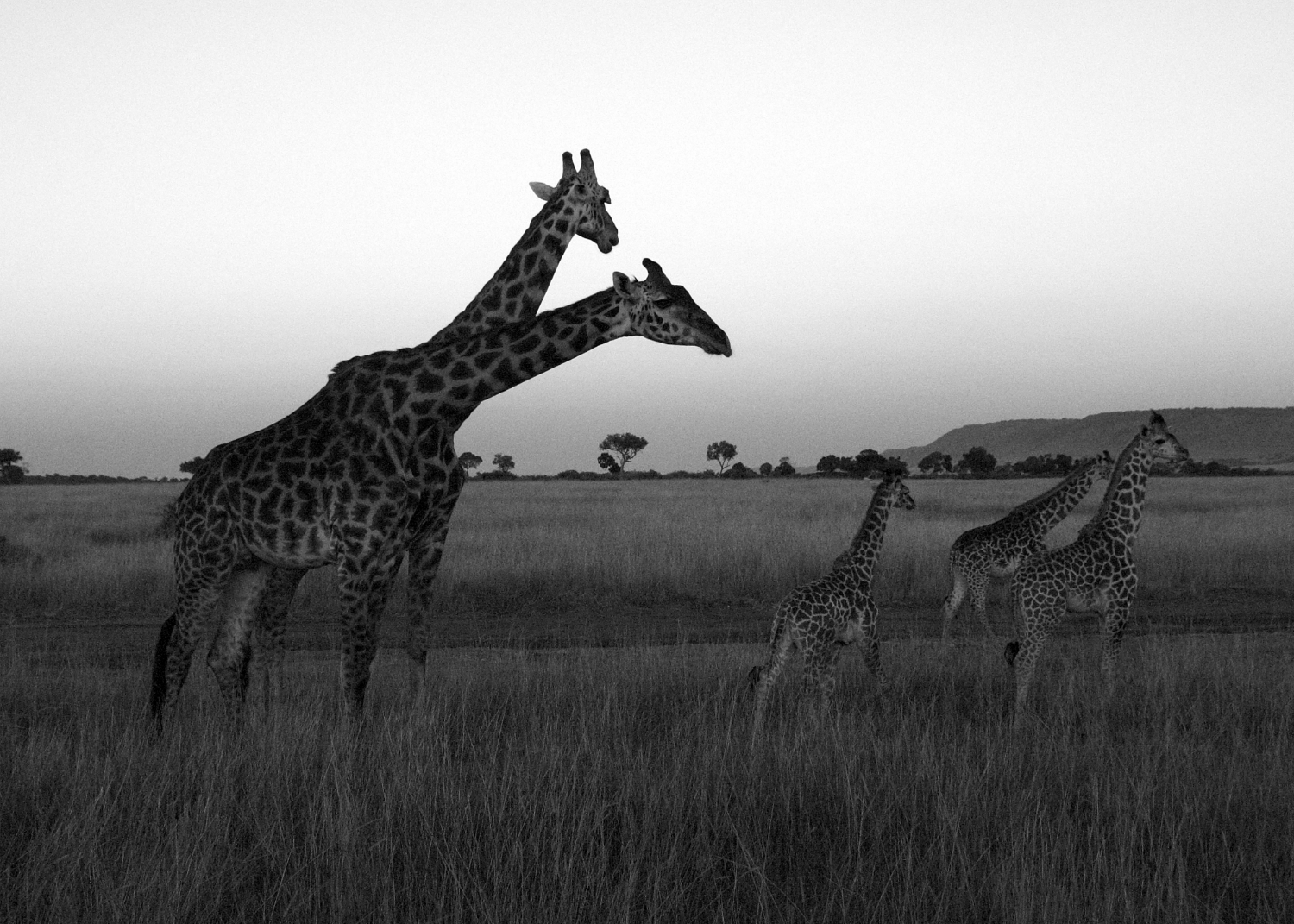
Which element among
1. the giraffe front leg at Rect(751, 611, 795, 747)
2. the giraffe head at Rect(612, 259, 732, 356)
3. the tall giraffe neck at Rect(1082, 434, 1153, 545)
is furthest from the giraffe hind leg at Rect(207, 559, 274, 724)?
the tall giraffe neck at Rect(1082, 434, 1153, 545)

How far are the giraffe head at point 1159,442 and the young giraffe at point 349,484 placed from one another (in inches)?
231

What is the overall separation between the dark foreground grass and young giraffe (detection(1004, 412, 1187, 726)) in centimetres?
51

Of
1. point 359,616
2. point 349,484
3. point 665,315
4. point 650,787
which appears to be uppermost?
point 665,315

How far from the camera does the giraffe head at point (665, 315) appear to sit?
20.1 ft

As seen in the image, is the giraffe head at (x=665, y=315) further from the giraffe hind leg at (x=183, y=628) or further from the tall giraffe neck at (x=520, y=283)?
the giraffe hind leg at (x=183, y=628)

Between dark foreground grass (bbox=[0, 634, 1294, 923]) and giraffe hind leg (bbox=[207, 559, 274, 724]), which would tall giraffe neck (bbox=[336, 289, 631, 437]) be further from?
dark foreground grass (bbox=[0, 634, 1294, 923])

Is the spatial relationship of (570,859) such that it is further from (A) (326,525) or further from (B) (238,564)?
(B) (238,564)

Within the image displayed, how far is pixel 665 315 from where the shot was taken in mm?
6230

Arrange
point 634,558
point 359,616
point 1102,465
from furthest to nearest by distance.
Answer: point 634,558 < point 1102,465 < point 359,616

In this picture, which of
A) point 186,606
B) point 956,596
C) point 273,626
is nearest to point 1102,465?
Result: point 956,596

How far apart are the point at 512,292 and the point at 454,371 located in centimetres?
123

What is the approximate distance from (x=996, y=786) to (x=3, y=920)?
15.0 feet

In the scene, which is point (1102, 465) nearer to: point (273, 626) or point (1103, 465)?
point (1103, 465)

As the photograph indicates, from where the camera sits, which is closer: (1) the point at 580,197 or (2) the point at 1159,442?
(1) the point at 580,197
